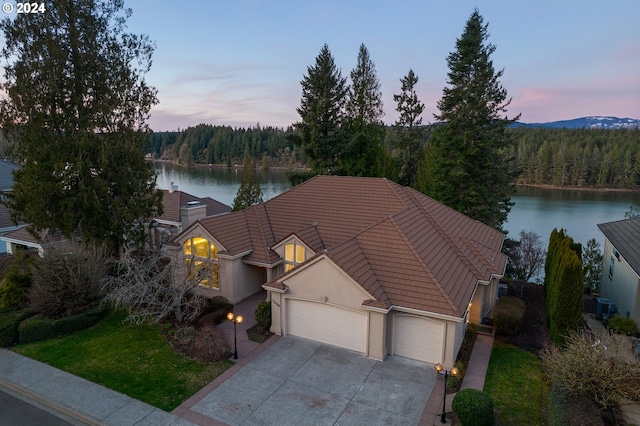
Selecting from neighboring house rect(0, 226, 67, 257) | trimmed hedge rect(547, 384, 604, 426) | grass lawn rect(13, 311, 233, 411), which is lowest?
grass lawn rect(13, 311, 233, 411)

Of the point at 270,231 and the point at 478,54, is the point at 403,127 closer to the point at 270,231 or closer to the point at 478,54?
the point at 478,54

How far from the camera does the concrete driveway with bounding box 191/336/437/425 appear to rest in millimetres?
9906

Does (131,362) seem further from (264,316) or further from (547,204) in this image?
(547,204)

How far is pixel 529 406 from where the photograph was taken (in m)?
10.4

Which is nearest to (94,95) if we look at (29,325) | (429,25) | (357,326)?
(29,325)

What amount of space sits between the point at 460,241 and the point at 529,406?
798 centimetres

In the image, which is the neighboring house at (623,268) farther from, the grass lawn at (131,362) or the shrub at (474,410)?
the grass lawn at (131,362)

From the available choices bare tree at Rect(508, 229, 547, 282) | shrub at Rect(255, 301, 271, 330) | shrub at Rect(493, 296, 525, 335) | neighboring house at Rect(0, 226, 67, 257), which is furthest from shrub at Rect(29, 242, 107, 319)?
bare tree at Rect(508, 229, 547, 282)

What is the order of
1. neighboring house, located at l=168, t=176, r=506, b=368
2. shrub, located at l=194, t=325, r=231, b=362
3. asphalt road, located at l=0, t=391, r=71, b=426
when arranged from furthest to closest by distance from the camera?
neighboring house, located at l=168, t=176, r=506, b=368 → shrub, located at l=194, t=325, r=231, b=362 → asphalt road, located at l=0, t=391, r=71, b=426

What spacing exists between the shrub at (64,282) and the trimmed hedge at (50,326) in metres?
0.43

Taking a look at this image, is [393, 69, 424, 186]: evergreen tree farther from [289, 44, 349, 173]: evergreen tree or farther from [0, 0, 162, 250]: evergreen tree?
[0, 0, 162, 250]: evergreen tree

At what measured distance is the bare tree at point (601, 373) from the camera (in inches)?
338

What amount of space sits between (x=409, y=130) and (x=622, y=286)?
24.2 m

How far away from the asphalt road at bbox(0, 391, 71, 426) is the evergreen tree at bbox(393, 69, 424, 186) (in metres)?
33.9
